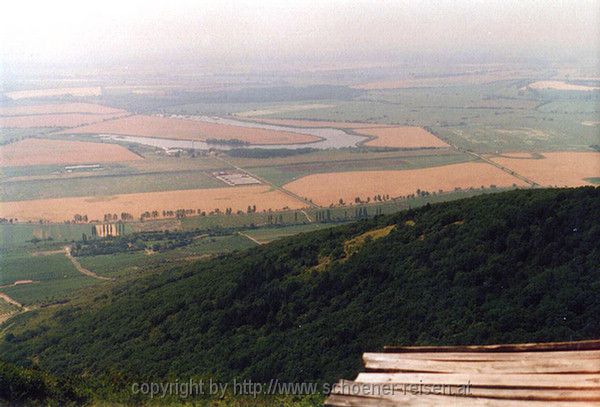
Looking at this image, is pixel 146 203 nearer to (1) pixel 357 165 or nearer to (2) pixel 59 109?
(1) pixel 357 165

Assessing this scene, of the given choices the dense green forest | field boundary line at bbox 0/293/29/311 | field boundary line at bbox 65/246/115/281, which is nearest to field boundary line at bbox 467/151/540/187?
the dense green forest

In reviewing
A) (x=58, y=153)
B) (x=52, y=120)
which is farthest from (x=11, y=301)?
(x=52, y=120)

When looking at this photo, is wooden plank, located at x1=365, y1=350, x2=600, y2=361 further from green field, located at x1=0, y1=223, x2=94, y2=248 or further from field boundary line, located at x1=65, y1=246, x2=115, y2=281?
green field, located at x1=0, y1=223, x2=94, y2=248

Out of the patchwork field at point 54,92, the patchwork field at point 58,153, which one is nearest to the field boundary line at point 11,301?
the patchwork field at point 58,153

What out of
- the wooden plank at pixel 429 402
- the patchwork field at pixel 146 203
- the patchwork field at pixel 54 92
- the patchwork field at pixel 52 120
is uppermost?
the patchwork field at pixel 54 92

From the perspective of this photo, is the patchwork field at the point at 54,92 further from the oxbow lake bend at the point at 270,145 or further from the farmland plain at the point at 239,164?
the oxbow lake bend at the point at 270,145

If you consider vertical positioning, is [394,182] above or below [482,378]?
below

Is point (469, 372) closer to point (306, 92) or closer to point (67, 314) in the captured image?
point (67, 314)

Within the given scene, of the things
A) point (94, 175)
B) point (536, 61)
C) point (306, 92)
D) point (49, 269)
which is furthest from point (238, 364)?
point (536, 61)
